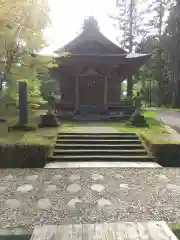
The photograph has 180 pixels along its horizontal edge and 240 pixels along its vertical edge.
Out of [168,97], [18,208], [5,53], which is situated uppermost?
[5,53]

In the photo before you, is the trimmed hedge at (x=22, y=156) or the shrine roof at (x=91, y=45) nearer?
the trimmed hedge at (x=22, y=156)

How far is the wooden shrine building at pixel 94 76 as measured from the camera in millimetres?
17672

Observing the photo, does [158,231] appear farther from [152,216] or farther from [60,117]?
[60,117]

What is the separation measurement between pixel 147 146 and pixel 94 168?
8.92ft

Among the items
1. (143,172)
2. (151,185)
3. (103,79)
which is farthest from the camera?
(103,79)

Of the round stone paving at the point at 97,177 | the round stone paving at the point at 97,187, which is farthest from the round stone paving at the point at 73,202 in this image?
the round stone paving at the point at 97,177

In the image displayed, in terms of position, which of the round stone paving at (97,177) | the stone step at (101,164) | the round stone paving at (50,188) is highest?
the stone step at (101,164)

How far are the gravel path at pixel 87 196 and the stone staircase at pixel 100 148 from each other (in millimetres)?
1111

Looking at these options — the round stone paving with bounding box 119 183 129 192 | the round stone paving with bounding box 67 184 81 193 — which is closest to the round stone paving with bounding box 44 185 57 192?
the round stone paving with bounding box 67 184 81 193

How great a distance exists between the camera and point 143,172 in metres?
7.54

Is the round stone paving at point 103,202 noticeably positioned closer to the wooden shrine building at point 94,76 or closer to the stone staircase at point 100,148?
the stone staircase at point 100,148

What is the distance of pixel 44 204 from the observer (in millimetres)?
5352

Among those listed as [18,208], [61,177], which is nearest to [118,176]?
[61,177]

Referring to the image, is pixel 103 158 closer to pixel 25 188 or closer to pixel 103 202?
pixel 25 188
